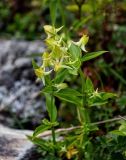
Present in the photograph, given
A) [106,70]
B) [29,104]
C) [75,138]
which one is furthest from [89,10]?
[75,138]

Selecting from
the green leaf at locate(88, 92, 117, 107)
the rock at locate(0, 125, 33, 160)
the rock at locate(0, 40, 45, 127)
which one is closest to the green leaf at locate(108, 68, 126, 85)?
the rock at locate(0, 40, 45, 127)

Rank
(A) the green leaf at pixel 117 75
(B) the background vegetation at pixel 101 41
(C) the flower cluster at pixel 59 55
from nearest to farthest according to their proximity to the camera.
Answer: (C) the flower cluster at pixel 59 55
(B) the background vegetation at pixel 101 41
(A) the green leaf at pixel 117 75

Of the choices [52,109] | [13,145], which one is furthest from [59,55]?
[13,145]

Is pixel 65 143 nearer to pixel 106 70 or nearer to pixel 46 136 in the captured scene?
pixel 46 136

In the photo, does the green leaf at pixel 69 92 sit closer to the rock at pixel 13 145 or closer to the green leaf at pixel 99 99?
the green leaf at pixel 99 99

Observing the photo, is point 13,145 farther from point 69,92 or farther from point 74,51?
point 74,51

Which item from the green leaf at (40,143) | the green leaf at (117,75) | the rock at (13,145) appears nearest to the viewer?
the green leaf at (40,143)

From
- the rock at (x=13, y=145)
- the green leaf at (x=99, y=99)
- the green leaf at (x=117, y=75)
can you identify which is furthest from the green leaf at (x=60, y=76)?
the green leaf at (x=117, y=75)
